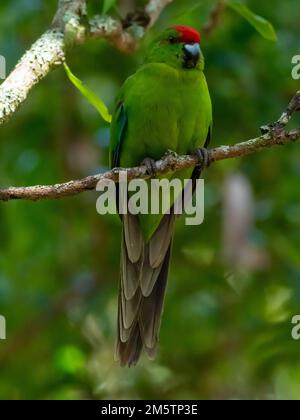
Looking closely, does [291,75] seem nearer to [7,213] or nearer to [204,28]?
[204,28]

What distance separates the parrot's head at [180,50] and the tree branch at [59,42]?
0.41 feet

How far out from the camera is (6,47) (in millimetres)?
4664

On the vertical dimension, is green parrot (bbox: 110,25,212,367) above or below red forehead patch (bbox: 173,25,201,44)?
below

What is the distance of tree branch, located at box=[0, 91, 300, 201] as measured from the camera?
2.66 metres

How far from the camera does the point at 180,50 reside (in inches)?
148

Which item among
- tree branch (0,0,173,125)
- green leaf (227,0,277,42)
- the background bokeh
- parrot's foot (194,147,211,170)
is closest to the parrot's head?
tree branch (0,0,173,125)

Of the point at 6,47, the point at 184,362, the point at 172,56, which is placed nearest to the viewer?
the point at 172,56

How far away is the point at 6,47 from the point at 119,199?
135 cm

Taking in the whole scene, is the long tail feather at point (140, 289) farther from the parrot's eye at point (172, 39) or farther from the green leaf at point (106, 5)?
the green leaf at point (106, 5)

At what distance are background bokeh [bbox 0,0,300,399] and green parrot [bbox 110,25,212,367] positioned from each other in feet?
2.95

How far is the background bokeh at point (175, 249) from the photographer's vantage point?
479 centimetres

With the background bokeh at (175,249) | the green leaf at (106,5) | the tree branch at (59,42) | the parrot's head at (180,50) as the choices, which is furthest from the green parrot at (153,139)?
the background bokeh at (175,249)

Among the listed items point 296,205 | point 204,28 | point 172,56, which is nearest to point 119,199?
point 172,56

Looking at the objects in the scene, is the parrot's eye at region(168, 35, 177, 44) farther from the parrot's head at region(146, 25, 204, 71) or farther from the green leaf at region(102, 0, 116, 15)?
the green leaf at region(102, 0, 116, 15)
